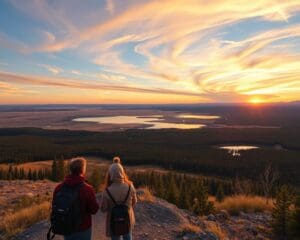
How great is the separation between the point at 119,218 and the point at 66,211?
125 centimetres

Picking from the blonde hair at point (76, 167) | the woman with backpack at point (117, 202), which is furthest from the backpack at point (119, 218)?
the blonde hair at point (76, 167)

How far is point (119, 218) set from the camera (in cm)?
716

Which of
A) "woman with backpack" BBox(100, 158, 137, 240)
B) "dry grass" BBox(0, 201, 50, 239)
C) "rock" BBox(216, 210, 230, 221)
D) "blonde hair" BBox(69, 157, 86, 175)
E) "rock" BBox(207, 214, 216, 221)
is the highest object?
"blonde hair" BBox(69, 157, 86, 175)

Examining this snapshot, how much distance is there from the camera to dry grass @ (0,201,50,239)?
11.4 m

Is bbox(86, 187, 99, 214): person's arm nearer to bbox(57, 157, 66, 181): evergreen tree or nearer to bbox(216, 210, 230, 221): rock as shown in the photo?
bbox(216, 210, 230, 221): rock

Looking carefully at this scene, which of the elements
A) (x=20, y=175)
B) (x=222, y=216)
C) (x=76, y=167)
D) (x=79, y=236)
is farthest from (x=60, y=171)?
(x=76, y=167)

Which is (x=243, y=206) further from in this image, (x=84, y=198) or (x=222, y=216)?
(x=84, y=198)

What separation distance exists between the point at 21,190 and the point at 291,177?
65.2 m

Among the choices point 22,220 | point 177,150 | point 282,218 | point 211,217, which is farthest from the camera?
point 177,150

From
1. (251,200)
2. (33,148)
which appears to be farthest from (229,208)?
(33,148)

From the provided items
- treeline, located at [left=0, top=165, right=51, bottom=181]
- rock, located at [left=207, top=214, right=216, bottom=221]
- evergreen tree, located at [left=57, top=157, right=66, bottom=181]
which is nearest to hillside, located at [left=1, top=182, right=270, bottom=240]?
rock, located at [left=207, top=214, right=216, bottom=221]

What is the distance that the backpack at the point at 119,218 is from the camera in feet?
23.5

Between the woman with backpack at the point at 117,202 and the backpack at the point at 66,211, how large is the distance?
0.89 meters

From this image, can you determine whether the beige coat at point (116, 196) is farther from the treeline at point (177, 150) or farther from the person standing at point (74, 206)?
the treeline at point (177, 150)
